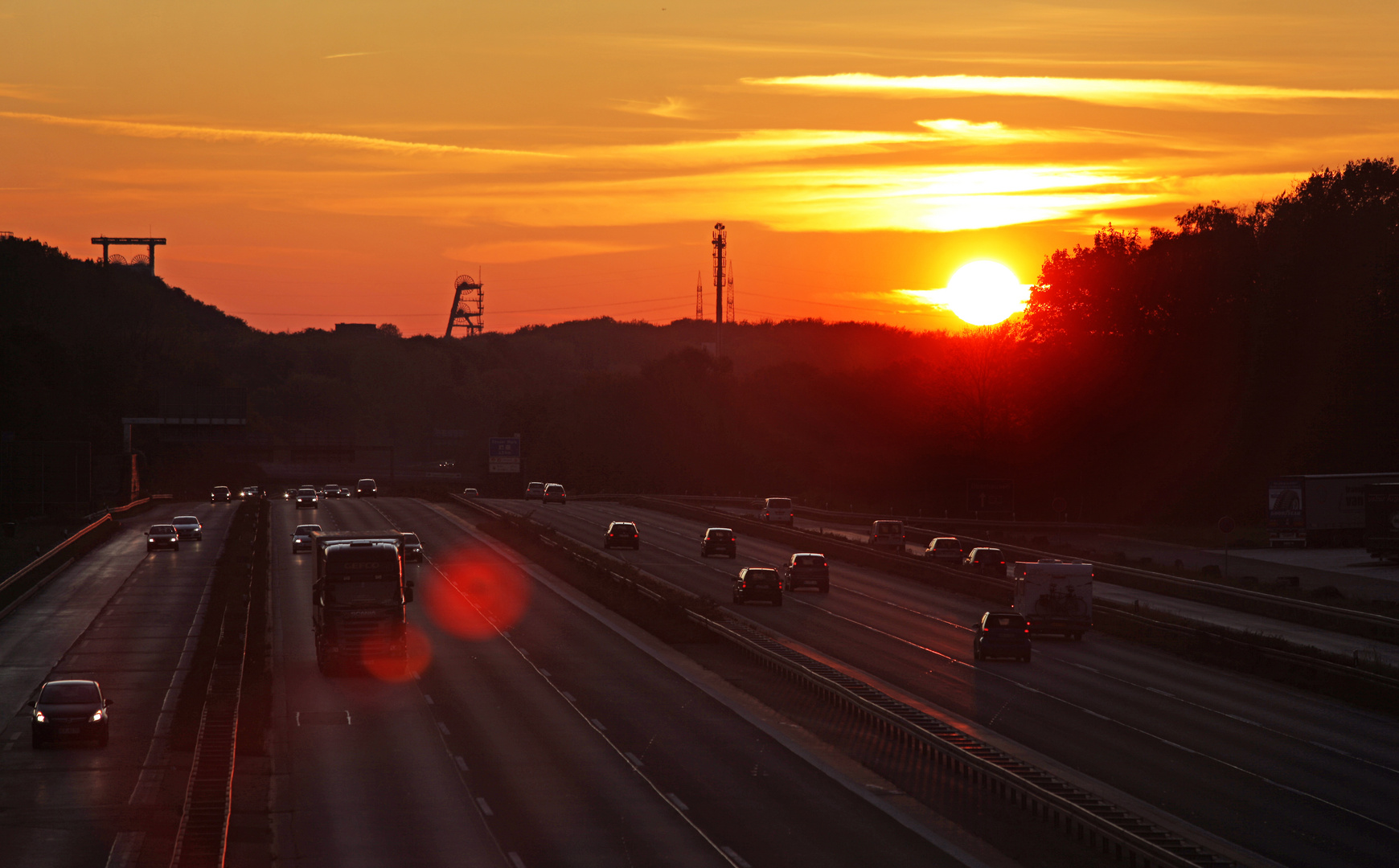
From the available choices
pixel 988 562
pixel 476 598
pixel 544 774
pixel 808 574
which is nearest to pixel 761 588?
pixel 808 574

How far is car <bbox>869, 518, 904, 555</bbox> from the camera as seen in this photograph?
82.6 metres

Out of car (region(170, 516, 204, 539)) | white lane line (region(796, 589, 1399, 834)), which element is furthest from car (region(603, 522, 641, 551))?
white lane line (region(796, 589, 1399, 834))

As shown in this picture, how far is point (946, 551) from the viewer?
7512cm

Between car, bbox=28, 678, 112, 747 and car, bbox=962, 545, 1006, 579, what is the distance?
151ft

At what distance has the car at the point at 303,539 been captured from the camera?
78.9 m

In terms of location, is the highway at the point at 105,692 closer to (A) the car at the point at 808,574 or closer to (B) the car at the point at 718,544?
(A) the car at the point at 808,574

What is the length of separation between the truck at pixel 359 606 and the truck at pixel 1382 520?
50.8 meters

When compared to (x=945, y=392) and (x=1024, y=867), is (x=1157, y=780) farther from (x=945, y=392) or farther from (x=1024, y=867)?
(x=945, y=392)

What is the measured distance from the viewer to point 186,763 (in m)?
30.3

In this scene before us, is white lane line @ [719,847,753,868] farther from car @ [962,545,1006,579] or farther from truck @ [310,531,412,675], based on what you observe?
car @ [962,545,1006,579]

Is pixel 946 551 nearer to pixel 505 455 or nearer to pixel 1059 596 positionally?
pixel 1059 596

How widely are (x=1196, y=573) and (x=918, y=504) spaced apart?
46.0 metres

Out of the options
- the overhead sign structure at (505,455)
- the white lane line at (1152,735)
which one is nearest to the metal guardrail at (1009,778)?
the white lane line at (1152,735)

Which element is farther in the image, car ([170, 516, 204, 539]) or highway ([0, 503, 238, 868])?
car ([170, 516, 204, 539])
